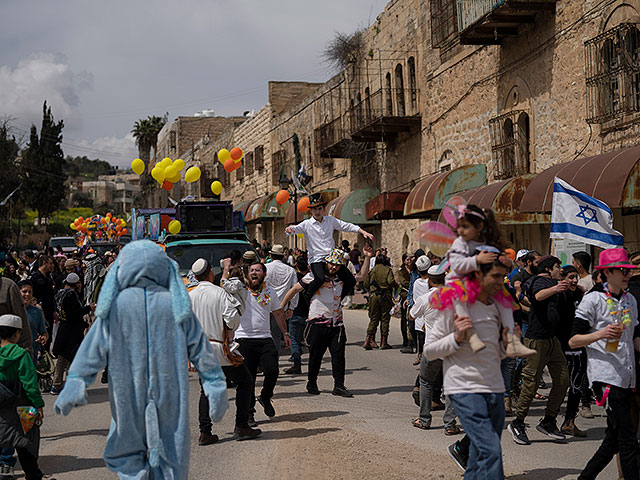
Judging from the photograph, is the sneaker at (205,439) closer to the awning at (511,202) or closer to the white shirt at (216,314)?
the white shirt at (216,314)

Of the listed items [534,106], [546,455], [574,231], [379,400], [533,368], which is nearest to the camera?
[546,455]

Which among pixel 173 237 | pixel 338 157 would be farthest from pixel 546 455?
pixel 338 157

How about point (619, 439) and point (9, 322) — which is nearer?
point (619, 439)

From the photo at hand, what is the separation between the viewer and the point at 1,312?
24.6ft

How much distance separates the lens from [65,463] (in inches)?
288

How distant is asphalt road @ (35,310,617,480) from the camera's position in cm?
666

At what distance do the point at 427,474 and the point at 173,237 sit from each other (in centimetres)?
1037

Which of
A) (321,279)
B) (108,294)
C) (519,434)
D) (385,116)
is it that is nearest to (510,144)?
(385,116)

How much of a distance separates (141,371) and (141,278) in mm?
545

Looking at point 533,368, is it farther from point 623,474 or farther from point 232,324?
point 232,324

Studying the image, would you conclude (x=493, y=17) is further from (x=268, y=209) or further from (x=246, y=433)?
(x=268, y=209)

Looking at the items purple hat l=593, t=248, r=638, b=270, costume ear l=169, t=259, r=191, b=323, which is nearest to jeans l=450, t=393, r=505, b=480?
purple hat l=593, t=248, r=638, b=270

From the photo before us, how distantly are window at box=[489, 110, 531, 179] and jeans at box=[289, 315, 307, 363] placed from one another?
26.1ft

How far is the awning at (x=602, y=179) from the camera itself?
12.1 m
